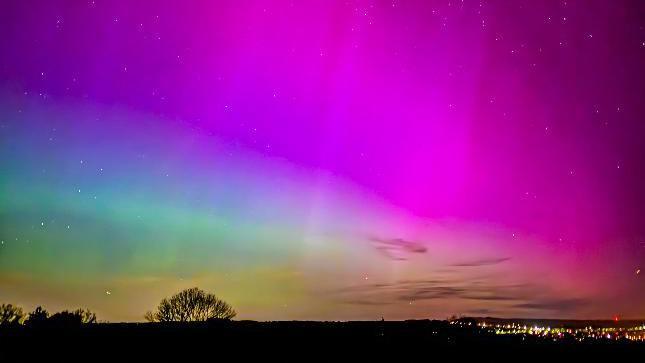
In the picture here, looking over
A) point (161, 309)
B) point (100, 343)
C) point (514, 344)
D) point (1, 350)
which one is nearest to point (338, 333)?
point (514, 344)

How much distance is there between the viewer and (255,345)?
26.2m

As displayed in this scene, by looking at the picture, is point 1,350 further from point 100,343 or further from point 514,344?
point 514,344

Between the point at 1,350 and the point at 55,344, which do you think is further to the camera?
the point at 55,344

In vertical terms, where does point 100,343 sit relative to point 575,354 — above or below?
above

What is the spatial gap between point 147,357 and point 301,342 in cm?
903

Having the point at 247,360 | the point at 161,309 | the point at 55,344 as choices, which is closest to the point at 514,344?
the point at 247,360

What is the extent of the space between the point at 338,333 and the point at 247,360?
10.5 m

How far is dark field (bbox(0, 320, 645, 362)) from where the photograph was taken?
23.0 m

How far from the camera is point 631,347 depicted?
34875 millimetres

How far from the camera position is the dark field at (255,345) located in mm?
23016

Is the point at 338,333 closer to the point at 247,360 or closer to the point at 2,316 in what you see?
the point at 247,360

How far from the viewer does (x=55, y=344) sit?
919 inches

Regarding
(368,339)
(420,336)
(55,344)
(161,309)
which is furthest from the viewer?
(161,309)

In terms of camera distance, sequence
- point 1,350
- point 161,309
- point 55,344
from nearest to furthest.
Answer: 1. point 1,350
2. point 55,344
3. point 161,309
